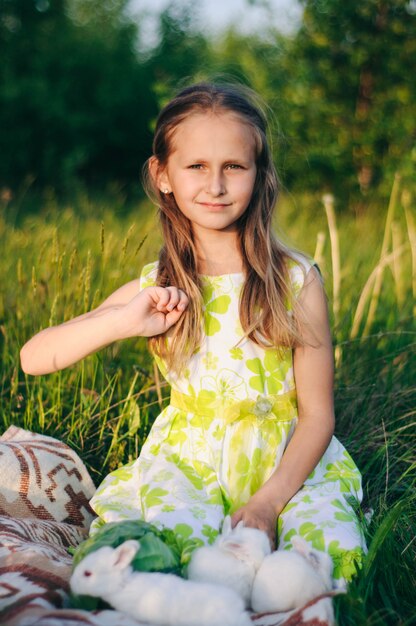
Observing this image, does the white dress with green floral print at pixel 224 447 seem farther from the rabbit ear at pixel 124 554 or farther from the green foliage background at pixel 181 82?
the green foliage background at pixel 181 82

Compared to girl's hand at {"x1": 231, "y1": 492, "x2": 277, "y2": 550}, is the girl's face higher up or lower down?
higher up

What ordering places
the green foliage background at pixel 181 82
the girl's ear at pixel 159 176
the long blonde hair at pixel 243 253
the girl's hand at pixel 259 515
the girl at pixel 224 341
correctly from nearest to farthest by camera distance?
the girl's hand at pixel 259 515, the girl at pixel 224 341, the long blonde hair at pixel 243 253, the girl's ear at pixel 159 176, the green foliage background at pixel 181 82

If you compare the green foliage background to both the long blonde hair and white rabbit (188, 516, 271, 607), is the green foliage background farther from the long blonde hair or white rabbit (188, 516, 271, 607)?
white rabbit (188, 516, 271, 607)

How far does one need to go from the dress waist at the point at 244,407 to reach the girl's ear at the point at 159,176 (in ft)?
2.26

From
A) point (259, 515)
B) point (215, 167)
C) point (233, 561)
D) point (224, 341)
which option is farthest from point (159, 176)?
point (233, 561)

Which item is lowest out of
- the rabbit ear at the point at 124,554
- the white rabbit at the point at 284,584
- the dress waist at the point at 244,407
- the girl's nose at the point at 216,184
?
the white rabbit at the point at 284,584

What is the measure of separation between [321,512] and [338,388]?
884 mm

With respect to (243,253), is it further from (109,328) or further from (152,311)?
(109,328)

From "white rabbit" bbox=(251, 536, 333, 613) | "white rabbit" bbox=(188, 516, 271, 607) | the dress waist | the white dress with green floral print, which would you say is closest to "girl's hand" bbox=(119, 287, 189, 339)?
the white dress with green floral print

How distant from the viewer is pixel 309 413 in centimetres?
239

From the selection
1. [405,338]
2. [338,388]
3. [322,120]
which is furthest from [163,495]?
[322,120]

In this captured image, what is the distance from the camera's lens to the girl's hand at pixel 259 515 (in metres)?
2.08

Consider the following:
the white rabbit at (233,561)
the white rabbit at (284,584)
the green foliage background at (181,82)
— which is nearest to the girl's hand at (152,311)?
the white rabbit at (233,561)

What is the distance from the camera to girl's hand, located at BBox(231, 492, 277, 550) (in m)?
2.08
